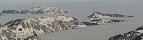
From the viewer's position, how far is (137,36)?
187125mm

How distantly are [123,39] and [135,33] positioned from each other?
6.43 meters

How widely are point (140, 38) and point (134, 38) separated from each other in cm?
579

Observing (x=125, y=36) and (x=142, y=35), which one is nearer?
(x=142, y=35)

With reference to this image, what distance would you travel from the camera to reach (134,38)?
188m

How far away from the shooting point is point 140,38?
18238 cm

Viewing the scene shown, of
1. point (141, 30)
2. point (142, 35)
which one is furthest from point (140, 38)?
point (141, 30)

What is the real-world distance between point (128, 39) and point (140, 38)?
32.4 ft

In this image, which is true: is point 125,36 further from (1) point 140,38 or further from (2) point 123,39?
(1) point 140,38

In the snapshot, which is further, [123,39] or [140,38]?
[123,39]

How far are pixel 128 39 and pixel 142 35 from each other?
30.3 ft

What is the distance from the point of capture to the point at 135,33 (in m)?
194

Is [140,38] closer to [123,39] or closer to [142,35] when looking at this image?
[142,35]

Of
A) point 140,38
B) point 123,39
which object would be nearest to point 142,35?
point 140,38

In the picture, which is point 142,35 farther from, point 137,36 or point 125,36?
point 125,36
